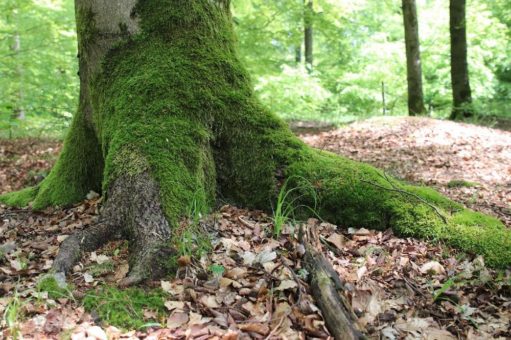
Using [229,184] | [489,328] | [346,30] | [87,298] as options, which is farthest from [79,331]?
[346,30]

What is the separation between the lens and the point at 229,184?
12.7ft

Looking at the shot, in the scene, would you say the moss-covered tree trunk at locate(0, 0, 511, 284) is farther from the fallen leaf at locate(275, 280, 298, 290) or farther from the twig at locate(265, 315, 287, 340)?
the twig at locate(265, 315, 287, 340)

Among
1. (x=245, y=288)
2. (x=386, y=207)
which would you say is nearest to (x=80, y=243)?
(x=245, y=288)

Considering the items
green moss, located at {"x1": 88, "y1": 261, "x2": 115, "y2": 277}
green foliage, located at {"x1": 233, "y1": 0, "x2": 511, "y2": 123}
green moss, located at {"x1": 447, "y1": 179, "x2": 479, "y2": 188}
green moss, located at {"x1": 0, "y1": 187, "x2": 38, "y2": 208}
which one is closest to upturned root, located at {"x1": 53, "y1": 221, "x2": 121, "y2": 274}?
green moss, located at {"x1": 88, "y1": 261, "x2": 115, "y2": 277}

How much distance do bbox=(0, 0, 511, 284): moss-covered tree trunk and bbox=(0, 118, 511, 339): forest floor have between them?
0.68ft

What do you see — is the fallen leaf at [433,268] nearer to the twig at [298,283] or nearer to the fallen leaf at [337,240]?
the fallen leaf at [337,240]

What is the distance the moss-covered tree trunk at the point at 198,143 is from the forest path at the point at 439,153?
1.38m

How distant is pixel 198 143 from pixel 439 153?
17.0 ft

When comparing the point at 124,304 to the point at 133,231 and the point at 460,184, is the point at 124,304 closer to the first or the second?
the point at 133,231

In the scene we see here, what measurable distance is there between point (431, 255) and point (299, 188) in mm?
1194

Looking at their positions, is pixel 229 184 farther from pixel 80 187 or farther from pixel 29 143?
pixel 29 143

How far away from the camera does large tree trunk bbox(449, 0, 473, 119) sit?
10766 millimetres

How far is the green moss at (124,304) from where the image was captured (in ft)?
7.52

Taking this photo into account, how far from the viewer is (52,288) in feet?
8.34
